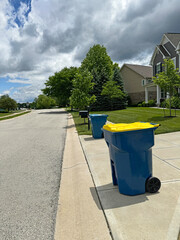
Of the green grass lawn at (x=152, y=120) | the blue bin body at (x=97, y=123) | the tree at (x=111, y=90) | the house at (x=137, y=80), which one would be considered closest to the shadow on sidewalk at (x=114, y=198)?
the blue bin body at (x=97, y=123)

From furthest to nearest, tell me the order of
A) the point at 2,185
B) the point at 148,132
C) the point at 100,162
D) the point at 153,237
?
1. the point at 100,162
2. the point at 2,185
3. the point at 148,132
4. the point at 153,237

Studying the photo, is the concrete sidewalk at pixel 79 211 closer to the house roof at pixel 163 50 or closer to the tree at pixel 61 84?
the house roof at pixel 163 50

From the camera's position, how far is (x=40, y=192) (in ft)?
11.6

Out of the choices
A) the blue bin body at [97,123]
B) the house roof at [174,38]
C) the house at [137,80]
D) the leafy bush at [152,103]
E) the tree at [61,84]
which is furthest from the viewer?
the tree at [61,84]

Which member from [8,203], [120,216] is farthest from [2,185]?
[120,216]

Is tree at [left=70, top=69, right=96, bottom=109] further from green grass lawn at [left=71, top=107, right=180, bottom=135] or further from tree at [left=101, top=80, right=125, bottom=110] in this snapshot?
tree at [left=101, top=80, right=125, bottom=110]

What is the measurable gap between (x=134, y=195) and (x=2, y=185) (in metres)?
2.71

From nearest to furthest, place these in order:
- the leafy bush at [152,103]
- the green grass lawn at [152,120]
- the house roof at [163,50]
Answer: the green grass lawn at [152,120] < the house roof at [163,50] < the leafy bush at [152,103]

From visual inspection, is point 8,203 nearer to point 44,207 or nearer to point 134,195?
point 44,207

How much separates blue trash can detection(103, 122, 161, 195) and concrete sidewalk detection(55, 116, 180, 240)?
0.54ft

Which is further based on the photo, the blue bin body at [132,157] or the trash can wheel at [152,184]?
the trash can wheel at [152,184]

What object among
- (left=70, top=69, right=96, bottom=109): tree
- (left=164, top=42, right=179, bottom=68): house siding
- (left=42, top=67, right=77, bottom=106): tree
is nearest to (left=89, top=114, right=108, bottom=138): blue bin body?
(left=70, top=69, right=96, bottom=109): tree

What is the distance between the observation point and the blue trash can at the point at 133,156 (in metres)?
2.86

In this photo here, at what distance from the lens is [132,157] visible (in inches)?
115
